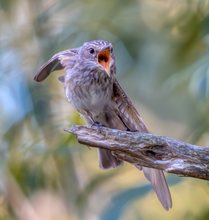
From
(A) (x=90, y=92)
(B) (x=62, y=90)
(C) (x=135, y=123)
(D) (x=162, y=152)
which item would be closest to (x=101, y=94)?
(A) (x=90, y=92)

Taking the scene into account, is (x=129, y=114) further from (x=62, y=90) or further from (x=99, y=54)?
(x=62, y=90)

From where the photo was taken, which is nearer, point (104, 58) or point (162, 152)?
point (162, 152)

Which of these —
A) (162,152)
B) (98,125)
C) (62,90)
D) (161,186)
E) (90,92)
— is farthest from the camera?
(62,90)

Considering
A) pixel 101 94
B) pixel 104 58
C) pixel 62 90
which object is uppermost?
pixel 62 90

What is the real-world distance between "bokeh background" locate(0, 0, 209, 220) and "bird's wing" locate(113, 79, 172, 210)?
0.84 m

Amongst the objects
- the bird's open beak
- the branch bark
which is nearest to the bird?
the bird's open beak

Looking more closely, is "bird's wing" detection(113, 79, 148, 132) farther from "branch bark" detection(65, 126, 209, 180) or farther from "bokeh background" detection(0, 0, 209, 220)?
"bokeh background" detection(0, 0, 209, 220)

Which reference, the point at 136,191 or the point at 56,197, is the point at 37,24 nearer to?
the point at 56,197

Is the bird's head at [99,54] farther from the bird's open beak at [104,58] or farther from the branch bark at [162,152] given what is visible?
the branch bark at [162,152]

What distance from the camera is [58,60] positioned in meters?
3.64

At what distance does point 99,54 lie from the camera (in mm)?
3643

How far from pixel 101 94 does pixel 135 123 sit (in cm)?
25

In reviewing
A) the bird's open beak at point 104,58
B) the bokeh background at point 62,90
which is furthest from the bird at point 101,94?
the bokeh background at point 62,90

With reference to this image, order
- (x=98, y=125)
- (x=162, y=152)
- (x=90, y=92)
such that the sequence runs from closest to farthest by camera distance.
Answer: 1. (x=162, y=152)
2. (x=98, y=125)
3. (x=90, y=92)
